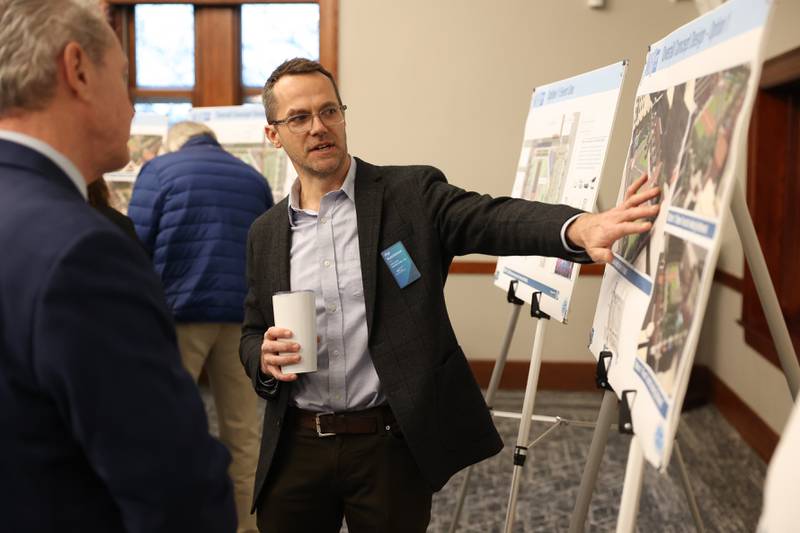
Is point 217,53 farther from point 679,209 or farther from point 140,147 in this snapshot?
point 679,209

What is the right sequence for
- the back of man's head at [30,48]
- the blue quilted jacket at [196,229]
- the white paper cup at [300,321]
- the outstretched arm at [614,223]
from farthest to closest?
the blue quilted jacket at [196,229]
the white paper cup at [300,321]
the outstretched arm at [614,223]
the back of man's head at [30,48]

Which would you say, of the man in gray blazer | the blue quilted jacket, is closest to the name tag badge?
the man in gray blazer

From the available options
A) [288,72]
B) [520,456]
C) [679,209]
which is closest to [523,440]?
[520,456]

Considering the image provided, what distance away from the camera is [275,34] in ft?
18.8

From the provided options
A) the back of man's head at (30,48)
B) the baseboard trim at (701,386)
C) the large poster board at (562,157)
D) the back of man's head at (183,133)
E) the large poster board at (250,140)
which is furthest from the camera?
the large poster board at (250,140)

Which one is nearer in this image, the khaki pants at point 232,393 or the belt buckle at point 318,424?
the belt buckle at point 318,424

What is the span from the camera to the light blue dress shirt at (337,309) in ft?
6.61

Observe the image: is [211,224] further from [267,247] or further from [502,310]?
[502,310]

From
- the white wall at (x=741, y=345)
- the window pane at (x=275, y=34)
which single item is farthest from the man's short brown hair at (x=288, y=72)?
the window pane at (x=275, y=34)

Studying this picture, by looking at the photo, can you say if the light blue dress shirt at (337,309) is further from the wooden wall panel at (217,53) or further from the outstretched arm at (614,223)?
the wooden wall panel at (217,53)

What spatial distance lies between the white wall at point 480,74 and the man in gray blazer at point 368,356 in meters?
3.41

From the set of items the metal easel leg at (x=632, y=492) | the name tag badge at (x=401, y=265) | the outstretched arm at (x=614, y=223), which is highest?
the outstretched arm at (x=614, y=223)

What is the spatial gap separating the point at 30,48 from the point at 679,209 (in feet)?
3.20

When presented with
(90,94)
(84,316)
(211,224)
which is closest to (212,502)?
(84,316)
